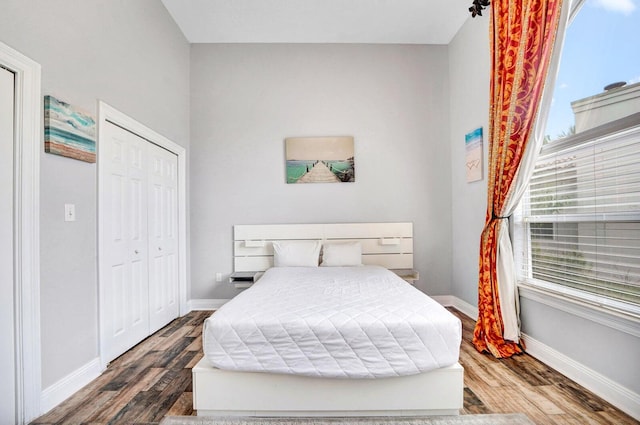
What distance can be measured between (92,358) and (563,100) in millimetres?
3693

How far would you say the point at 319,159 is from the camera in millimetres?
3881

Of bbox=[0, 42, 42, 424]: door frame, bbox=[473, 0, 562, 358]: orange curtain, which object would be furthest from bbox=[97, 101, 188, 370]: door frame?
bbox=[473, 0, 562, 358]: orange curtain

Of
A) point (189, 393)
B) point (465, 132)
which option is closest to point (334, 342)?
point (189, 393)

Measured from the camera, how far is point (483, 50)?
3.16 meters

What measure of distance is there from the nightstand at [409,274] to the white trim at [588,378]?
120 centimetres

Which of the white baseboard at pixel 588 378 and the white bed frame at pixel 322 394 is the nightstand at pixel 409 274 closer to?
the white baseboard at pixel 588 378

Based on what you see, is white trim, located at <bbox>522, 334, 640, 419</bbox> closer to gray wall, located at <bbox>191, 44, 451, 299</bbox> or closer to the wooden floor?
the wooden floor

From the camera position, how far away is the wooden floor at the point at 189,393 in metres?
1.72

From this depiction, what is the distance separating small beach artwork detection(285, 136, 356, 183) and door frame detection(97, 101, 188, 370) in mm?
1208

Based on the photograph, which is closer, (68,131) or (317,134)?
(68,131)

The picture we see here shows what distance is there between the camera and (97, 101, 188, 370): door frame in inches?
90.0

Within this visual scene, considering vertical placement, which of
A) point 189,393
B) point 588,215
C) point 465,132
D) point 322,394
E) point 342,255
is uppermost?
point 465,132

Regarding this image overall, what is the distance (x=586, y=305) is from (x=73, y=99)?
3444 mm

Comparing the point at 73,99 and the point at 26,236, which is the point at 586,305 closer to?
the point at 26,236
